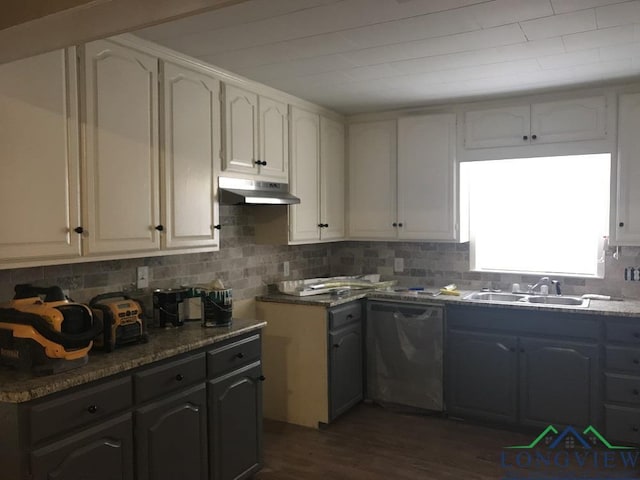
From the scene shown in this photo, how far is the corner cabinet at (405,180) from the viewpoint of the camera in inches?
162

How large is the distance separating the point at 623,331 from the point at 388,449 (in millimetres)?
1620

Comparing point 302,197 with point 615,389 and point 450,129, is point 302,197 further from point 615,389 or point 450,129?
point 615,389

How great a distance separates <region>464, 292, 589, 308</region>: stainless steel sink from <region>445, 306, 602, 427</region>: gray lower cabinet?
0.77 ft

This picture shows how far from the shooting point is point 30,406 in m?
1.82

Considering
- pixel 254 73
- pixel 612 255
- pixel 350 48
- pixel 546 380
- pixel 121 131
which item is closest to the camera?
pixel 121 131

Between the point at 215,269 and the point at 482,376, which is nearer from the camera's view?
the point at 215,269

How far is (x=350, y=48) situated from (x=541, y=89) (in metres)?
1.64

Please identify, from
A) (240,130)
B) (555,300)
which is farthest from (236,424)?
(555,300)

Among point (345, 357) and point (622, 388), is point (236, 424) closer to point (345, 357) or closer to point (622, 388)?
point (345, 357)

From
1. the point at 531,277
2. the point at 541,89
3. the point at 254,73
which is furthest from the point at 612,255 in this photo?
the point at 254,73

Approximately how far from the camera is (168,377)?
2.37 metres

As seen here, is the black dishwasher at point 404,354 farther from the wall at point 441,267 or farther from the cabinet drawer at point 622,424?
the cabinet drawer at point 622,424

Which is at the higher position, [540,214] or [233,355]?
[540,214]

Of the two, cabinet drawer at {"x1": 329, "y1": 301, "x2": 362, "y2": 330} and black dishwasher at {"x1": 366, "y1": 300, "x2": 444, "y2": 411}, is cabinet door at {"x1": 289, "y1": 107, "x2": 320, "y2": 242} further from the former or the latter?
black dishwasher at {"x1": 366, "y1": 300, "x2": 444, "y2": 411}
